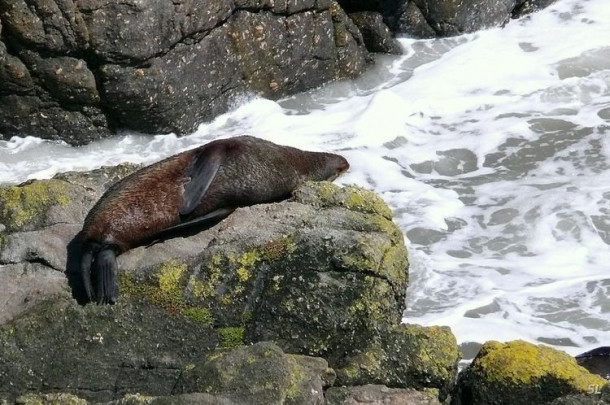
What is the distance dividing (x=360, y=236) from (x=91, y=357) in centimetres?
171

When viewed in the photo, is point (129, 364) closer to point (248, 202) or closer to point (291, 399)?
point (291, 399)

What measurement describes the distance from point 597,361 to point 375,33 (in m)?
8.06

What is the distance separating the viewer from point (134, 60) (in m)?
10.1

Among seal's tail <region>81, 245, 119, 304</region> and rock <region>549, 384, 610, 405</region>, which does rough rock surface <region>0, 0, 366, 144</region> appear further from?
rock <region>549, 384, 610, 405</region>

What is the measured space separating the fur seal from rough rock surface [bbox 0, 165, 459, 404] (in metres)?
0.12

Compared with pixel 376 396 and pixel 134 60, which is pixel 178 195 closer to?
pixel 376 396

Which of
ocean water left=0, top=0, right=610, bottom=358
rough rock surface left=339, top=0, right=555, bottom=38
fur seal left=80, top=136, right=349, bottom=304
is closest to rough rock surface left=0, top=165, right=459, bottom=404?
fur seal left=80, top=136, right=349, bottom=304

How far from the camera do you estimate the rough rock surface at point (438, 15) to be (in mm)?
13406

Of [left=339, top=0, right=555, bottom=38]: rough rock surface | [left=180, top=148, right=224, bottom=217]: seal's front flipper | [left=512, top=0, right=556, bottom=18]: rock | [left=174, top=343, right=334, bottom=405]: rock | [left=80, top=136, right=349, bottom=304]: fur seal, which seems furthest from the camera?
[left=512, top=0, right=556, bottom=18]: rock

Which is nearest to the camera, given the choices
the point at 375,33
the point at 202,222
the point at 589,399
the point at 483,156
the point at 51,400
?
the point at 589,399

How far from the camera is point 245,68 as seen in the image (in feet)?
37.1

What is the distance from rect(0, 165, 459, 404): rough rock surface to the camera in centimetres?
500

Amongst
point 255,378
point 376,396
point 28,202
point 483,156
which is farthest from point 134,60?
point 255,378

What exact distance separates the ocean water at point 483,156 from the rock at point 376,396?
81.4 inches
